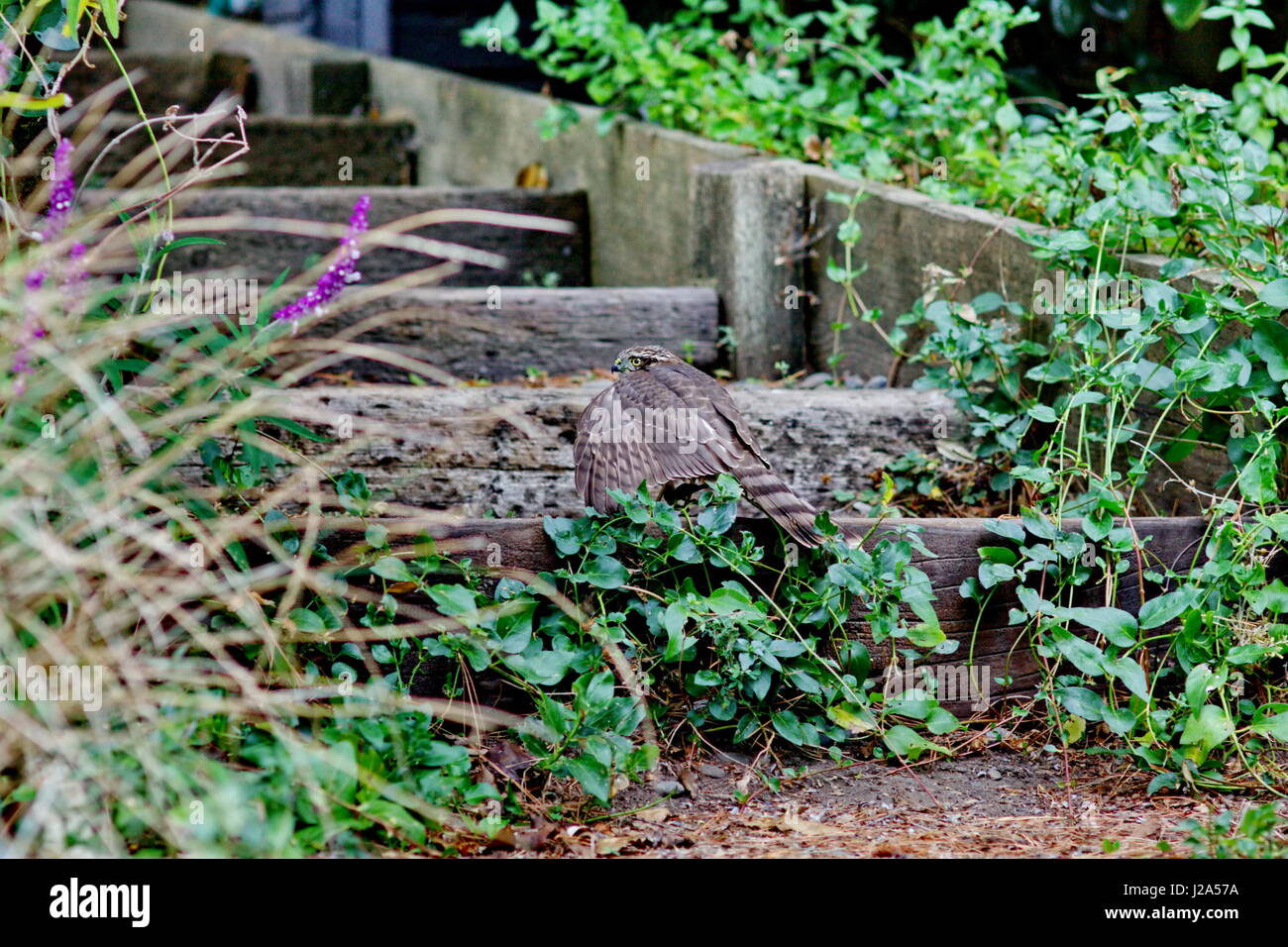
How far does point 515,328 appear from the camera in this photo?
14.2 feet

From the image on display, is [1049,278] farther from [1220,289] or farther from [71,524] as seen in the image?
[71,524]

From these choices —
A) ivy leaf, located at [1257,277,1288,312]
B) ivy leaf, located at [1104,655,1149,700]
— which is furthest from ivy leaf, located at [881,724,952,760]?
ivy leaf, located at [1257,277,1288,312]

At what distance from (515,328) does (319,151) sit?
3.40 metres

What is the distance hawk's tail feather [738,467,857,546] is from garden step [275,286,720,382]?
5.48 feet

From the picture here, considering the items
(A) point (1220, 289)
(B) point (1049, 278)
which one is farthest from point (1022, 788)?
(B) point (1049, 278)

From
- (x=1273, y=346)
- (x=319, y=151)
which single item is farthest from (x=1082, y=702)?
(x=319, y=151)

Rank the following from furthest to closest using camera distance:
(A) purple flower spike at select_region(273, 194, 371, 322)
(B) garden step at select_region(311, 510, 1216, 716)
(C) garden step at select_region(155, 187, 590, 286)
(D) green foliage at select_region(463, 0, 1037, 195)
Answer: (C) garden step at select_region(155, 187, 590, 286), (D) green foliage at select_region(463, 0, 1037, 195), (B) garden step at select_region(311, 510, 1216, 716), (A) purple flower spike at select_region(273, 194, 371, 322)

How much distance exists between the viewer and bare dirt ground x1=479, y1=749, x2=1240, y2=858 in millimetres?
2285

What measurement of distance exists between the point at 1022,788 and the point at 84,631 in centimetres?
173

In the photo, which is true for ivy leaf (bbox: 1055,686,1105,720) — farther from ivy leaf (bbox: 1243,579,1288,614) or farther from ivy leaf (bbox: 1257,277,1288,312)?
ivy leaf (bbox: 1257,277,1288,312)

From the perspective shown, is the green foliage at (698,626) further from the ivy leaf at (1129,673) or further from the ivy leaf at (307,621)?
the ivy leaf at (1129,673)

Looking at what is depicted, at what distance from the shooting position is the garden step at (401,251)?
513cm
